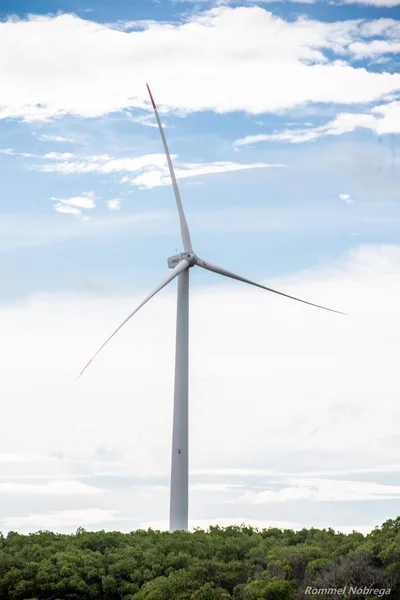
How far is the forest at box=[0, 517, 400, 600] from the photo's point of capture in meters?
47.2

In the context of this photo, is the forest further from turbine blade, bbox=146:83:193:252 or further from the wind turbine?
turbine blade, bbox=146:83:193:252

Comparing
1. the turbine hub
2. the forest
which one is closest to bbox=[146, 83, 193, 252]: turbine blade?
the turbine hub

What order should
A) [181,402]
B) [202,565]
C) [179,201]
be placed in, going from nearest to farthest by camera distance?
1. [202,565]
2. [181,402]
3. [179,201]

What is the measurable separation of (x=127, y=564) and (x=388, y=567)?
16.0 meters

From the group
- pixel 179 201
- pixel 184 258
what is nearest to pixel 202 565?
pixel 184 258

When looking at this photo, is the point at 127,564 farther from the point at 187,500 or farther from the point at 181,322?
the point at 181,322

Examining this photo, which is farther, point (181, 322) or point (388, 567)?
point (181, 322)

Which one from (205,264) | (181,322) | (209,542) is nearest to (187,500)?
(209,542)

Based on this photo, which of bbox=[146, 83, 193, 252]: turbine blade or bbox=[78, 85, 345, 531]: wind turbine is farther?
bbox=[146, 83, 193, 252]: turbine blade

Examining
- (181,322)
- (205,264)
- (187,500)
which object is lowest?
(187,500)

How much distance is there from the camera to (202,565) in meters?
51.6

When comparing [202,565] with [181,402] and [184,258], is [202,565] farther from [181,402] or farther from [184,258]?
[184,258]

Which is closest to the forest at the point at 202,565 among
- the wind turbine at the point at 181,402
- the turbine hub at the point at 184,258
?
the wind turbine at the point at 181,402

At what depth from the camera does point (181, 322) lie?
61.5 meters
